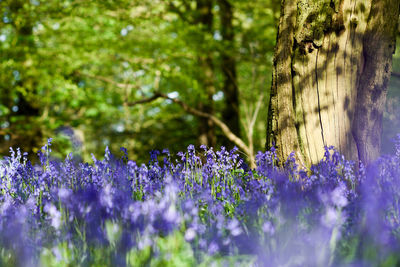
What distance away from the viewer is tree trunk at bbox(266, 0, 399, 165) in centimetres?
361

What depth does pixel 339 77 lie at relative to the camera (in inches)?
143

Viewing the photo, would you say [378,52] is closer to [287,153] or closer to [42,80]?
[287,153]

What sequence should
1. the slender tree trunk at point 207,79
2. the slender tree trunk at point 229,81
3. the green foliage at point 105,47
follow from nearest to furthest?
the green foliage at point 105,47 → the slender tree trunk at point 207,79 → the slender tree trunk at point 229,81

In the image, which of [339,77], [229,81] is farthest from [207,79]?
[339,77]

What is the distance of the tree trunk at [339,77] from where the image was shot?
3.61 meters

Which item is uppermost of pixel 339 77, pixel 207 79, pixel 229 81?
pixel 229 81

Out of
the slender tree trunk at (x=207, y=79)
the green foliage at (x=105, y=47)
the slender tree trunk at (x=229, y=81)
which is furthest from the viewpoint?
the slender tree trunk at (x=229, y=81)

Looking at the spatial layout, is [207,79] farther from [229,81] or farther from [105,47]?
[105,47]

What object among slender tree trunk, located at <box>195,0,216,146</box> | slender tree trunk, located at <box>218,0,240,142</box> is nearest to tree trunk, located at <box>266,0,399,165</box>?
slender tree trunk, located at <box>195,0,216,146</box>

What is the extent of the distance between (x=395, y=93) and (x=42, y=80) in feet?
26.4

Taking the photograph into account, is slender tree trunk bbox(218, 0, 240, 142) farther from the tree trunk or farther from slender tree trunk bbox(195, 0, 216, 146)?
the tree trunk

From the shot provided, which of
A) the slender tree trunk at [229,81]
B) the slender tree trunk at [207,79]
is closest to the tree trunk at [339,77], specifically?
the slender tree trunk at [207,79]

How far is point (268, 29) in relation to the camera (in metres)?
10.0

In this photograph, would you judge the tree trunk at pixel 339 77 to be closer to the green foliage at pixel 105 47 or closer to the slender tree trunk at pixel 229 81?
the green foliage at pixel 105 47
